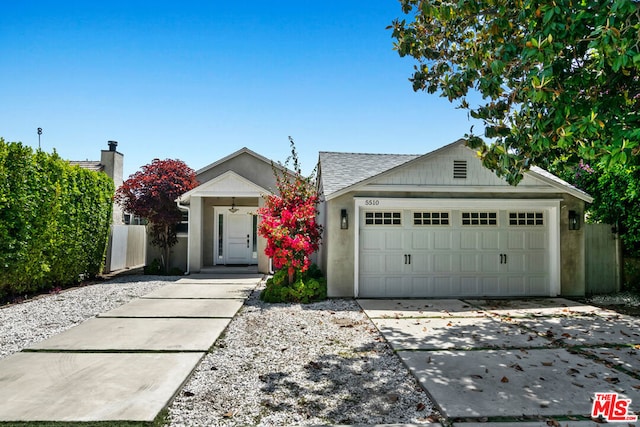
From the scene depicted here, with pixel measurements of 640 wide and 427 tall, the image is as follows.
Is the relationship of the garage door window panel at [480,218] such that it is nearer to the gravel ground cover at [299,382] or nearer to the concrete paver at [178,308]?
the gravel ground cover at [299,382]

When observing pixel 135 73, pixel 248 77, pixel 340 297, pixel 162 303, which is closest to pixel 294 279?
pixel 340 297

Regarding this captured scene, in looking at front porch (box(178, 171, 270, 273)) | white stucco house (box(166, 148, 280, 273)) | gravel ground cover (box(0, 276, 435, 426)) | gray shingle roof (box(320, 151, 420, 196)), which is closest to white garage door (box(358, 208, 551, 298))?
gray shingle roof (box(320, 151, 420, 196))

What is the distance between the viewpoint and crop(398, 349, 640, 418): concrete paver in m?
3.69

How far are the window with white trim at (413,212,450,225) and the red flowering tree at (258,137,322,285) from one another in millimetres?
2611

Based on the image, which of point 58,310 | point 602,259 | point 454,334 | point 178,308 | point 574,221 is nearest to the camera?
point 454,334

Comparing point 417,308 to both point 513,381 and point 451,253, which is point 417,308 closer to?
point 451,253

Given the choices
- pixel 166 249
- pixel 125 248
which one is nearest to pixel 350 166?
pixel 166 249

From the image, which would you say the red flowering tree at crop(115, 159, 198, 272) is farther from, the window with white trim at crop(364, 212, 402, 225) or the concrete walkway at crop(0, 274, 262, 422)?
the window with white trim at crop(364, 212, 402, 225)

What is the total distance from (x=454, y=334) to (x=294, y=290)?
414 centimetres

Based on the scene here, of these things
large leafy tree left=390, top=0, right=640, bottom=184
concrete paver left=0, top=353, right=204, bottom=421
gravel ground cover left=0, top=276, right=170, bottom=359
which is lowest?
gravel ground cover left=0, top=276, right=170, bottom=359

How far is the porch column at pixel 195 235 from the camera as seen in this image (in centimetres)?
1392

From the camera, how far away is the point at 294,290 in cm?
925

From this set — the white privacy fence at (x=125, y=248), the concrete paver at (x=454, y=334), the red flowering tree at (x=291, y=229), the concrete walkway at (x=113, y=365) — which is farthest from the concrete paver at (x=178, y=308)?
the white privacy fence at (x=125, y=248)

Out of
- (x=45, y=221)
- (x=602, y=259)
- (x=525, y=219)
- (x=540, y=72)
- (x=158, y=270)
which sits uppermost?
(x=540, y=72)
